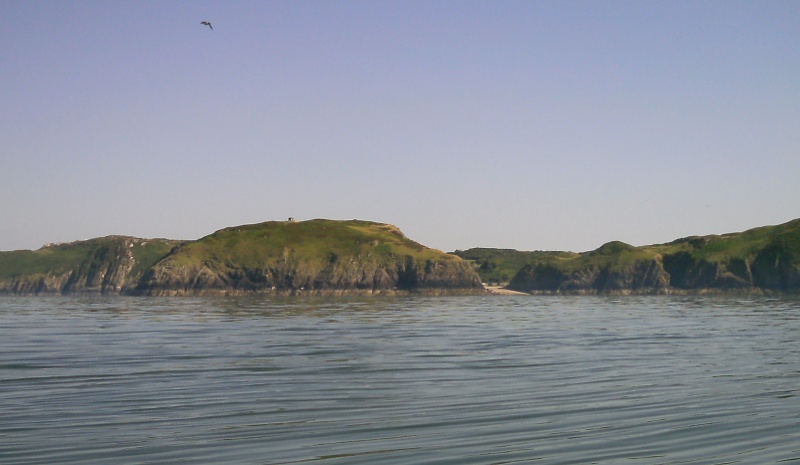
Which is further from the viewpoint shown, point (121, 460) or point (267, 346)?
point (267, 346)

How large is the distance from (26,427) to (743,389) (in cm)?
Result: 1849

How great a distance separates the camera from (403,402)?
21875 millimetres

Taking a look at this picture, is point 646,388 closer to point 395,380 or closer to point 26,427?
point 395,380

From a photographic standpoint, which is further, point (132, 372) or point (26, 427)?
point (132, 372)

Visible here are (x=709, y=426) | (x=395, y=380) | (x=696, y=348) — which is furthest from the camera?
(x=696, y=348)

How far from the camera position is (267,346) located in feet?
133

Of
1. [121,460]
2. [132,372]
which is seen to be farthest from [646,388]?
[132,372]

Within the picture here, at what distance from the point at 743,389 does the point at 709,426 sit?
6.42m

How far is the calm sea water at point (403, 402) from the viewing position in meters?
15.8

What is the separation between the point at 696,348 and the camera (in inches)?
1497

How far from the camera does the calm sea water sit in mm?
15781

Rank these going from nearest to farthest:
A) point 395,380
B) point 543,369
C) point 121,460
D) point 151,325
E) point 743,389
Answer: point 121,460
point 743,389
point 395,380
point 543,369
point 151,325

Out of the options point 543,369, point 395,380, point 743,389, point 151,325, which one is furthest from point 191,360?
point 151,325

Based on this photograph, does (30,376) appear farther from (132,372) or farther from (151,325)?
(151,325)
